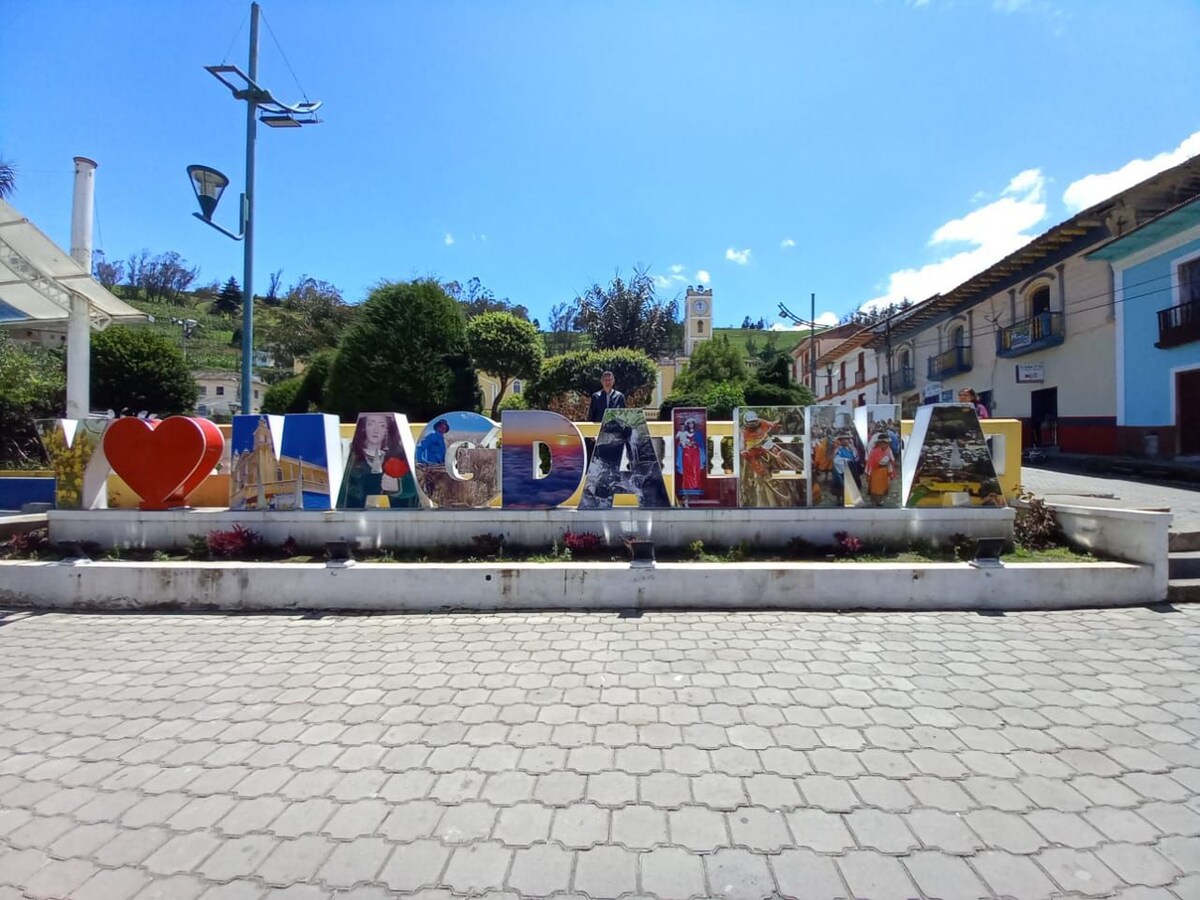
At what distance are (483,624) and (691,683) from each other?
2.10 metres

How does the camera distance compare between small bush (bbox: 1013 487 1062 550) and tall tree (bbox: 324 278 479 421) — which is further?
tall tree (bbox: 324 278 479 421)

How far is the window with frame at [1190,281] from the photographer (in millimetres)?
15383

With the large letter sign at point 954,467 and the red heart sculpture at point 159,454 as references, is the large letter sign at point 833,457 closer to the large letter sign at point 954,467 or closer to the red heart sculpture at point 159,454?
the large letter sign at point 954,467

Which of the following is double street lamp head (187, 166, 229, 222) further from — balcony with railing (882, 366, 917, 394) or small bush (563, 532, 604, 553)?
balcony with railing (882, 366, 917, 394)

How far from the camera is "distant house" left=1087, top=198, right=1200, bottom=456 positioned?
15.4 m

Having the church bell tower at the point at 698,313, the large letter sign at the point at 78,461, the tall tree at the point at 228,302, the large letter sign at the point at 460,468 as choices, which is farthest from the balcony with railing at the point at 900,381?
the tall tree at the point at 228,302

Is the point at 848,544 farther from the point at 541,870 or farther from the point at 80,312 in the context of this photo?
the point at 80,312

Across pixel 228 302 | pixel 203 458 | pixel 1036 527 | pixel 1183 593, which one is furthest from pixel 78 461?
pixel 228 302

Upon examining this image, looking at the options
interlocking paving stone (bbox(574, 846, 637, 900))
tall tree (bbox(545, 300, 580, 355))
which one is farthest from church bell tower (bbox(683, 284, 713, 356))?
interlocking paving stone (bbox(574, 846, 637, 900))

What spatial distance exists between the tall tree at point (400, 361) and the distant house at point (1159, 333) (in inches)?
759

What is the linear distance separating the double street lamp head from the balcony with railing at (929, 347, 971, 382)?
29.6 metres

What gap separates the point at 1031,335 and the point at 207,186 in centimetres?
2648

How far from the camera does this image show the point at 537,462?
253 inches

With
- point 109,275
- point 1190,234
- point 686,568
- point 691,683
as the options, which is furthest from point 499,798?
point 109,275
